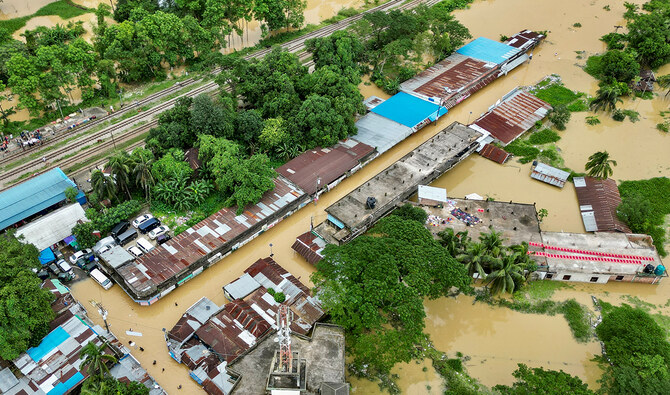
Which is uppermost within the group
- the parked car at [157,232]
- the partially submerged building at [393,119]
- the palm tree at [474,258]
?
the partially submerged building at [393,119]

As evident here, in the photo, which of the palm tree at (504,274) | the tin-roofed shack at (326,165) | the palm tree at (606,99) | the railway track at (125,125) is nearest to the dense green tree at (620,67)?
the palm tree at (606,99)

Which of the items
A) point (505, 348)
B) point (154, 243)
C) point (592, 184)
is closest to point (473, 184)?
point (592, 184)

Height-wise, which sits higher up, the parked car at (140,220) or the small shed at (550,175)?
the parked car at (140,220)

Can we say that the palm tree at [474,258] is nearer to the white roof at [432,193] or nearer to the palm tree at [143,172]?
the white roof at [432,193]

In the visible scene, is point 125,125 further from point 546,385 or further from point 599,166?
point 599,166

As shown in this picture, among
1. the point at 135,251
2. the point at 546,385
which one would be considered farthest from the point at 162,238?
the point at 546,385

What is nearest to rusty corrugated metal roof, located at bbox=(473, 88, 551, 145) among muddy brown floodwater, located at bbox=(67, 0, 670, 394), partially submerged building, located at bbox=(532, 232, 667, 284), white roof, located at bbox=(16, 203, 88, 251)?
muddy brown floodwater, located at bbox=(67, 0, 670, 394)

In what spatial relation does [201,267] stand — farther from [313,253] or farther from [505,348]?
[505,348]
